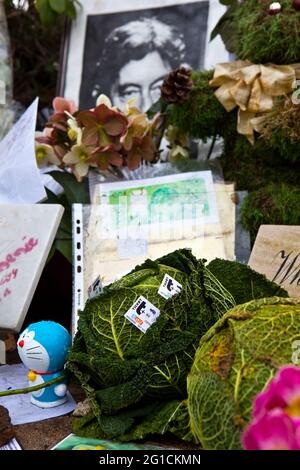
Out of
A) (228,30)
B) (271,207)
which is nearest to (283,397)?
(271,207)

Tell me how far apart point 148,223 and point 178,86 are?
392mm

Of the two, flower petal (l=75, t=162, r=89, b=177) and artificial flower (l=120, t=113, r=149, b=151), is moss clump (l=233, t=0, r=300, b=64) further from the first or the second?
flower petal (l=75, t=162, r=89, b=177)

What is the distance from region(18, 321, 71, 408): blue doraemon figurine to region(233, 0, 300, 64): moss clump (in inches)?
35.1

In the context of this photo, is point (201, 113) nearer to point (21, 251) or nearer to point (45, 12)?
point (21, 251)

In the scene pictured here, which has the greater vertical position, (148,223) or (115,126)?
(115,126)

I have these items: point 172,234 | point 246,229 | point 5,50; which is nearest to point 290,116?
point 246,229

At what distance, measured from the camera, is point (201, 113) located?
1.56 meters

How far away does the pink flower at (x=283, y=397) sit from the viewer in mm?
586

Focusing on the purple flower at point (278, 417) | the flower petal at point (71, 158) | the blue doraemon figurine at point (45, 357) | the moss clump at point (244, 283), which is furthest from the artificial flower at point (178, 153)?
the purple flower at point (278, 417)

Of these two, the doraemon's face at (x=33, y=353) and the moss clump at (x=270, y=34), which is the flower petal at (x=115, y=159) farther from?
the doraemon's face at (x=33, y=353)

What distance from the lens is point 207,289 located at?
3.29ft

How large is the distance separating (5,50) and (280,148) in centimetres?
111

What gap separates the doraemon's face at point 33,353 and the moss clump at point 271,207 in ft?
2.03
